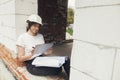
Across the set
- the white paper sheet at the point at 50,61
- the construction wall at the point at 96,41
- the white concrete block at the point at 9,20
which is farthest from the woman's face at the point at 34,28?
the construction wall at the point at 96,41

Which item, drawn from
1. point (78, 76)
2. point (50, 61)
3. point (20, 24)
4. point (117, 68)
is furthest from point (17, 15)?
point (117, 68)

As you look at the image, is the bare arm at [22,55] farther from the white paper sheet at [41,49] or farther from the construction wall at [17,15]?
the construction wall at [17,15]

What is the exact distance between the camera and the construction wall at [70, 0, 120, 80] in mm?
1167

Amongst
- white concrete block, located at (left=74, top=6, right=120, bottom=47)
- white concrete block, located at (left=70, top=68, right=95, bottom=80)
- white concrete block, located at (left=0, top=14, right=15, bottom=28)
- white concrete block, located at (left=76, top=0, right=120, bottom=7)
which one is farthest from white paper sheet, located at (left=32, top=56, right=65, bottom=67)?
white concrete block, located at (left=0, top=14, right=15, bottom=28)

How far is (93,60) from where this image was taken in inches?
52.7

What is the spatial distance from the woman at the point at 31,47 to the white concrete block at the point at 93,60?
26.9 inches

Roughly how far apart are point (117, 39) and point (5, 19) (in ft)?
8.46

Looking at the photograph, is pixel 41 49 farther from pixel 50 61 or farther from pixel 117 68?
pixel 117 68

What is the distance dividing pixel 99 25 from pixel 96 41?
0.35 ft

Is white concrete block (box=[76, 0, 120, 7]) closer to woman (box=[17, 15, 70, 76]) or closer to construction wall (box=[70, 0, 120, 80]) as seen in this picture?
construction wall (box=[70, 0, 120, 80])

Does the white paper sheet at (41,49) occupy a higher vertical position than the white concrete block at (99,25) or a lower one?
lower

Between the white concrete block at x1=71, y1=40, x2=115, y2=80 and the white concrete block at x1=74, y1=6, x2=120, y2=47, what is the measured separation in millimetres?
52

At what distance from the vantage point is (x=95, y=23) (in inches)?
51.1

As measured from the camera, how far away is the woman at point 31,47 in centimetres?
218
